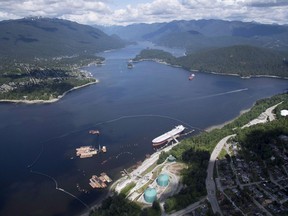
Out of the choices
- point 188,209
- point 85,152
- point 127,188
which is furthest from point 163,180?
point 85,152

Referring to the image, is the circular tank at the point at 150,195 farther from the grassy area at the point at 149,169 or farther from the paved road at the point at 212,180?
the grassy area at the point at 149,169

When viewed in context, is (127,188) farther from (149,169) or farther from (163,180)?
(149,169)

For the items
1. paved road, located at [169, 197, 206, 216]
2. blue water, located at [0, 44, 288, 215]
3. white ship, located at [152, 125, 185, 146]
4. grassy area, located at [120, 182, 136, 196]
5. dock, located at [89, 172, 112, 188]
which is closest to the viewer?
paved road, located at [169, 197, 206, 216]

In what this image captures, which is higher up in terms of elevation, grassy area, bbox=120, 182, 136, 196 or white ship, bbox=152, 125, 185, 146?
grassy area, bbox=120, 182, 136, 196

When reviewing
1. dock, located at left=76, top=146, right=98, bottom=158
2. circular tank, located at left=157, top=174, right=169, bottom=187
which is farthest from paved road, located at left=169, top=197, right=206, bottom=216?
dock, located at left=76, top=146, right=98, bottom=158

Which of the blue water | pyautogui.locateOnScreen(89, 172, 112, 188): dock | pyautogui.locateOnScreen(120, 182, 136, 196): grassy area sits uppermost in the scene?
pyautogui.locateOnScreen(120, 182, 136, 196): grassy area

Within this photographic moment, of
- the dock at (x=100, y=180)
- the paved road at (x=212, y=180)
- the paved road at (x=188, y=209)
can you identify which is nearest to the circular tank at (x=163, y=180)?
the paved road at (x=212, y=180)

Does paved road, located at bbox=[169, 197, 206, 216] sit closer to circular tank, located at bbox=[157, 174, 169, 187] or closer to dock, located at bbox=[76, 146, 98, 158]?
circular tank, located at bbox=[157, 174, 169, 187]
